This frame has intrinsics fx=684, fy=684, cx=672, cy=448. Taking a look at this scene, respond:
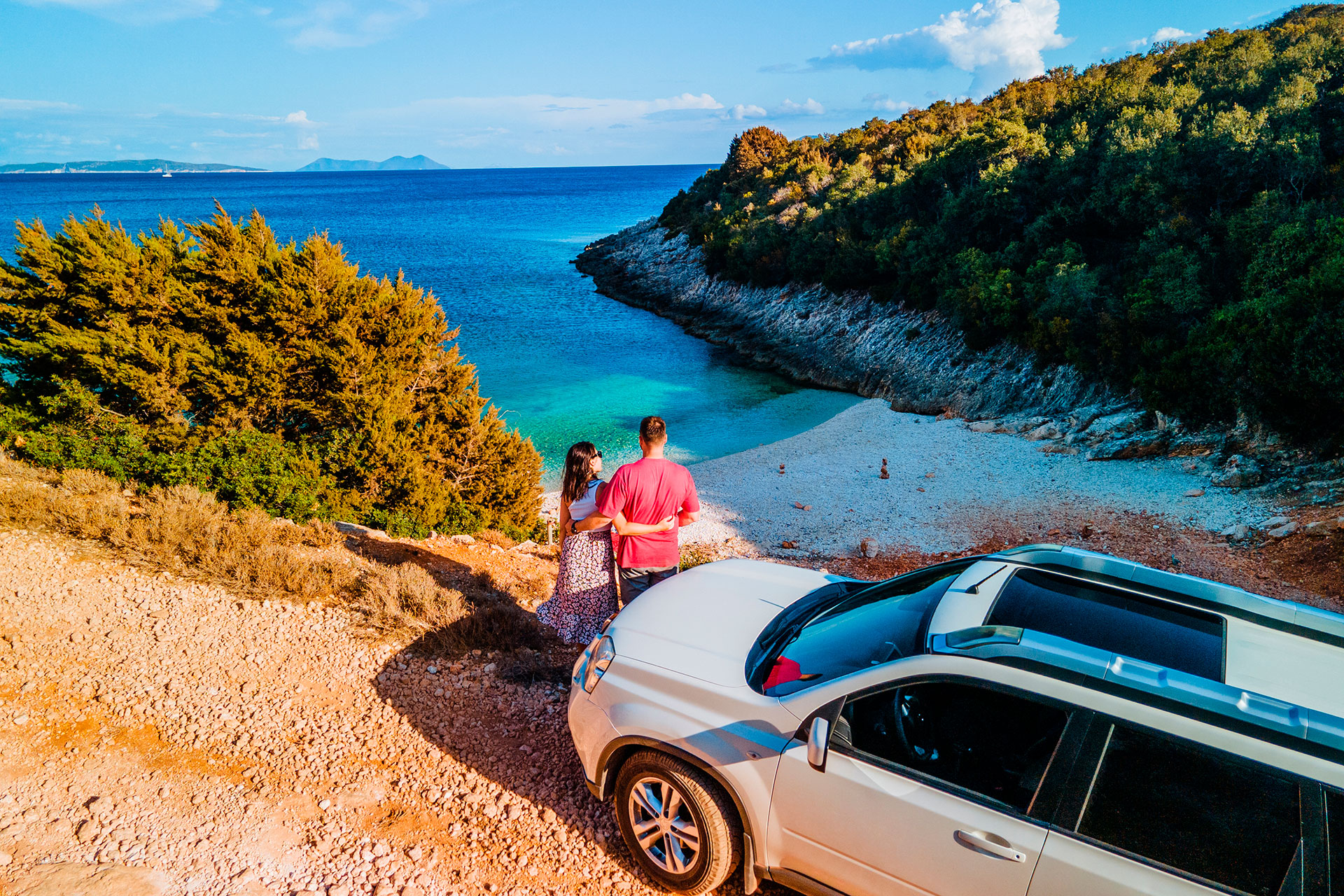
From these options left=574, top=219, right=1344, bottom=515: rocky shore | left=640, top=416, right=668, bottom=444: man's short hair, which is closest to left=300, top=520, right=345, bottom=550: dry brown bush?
left=640, top=416, right=668, bottom=444: man's short hair

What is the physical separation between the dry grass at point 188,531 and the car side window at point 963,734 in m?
5.66

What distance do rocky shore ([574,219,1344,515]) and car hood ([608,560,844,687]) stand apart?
14579 mm

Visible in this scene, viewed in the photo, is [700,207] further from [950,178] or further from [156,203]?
[156,203]

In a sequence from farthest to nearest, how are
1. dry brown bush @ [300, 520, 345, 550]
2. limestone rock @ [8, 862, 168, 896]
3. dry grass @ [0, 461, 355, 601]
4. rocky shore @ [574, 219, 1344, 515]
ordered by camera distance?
rocky shore @ [574, 219, 1344, 515]
dry brown bush @ [300, 520, 345, 550]
dry grass @ [0, 461, 355, 601]
limestone rock @ [8, 862, 168, 896]

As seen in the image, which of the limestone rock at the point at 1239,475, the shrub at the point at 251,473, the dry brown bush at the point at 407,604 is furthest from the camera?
the limestone rock at the point at 1239,475

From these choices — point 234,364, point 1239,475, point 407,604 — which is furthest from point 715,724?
point 1239,475

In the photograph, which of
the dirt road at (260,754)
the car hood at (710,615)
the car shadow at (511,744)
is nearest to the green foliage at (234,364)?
the dirt road at (260,754)

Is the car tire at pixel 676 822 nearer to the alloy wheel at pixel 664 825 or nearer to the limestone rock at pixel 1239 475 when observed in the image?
the alloy wheel at pixel 664 825

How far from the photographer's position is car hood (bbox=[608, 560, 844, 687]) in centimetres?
393

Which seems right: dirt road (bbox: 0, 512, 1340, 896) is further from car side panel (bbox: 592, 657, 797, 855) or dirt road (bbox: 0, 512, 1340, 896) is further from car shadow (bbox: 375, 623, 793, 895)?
car side panel (bbox: 592, 657, 797, 855)

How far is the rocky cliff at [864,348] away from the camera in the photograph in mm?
24562

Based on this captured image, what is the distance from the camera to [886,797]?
3.18 m

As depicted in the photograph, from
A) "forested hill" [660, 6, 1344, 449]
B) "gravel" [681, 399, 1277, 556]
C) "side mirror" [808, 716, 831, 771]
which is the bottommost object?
"gravel" [681, 399, 1277, 556]

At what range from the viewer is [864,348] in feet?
105
